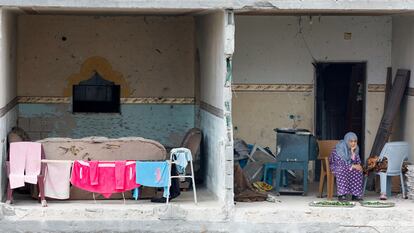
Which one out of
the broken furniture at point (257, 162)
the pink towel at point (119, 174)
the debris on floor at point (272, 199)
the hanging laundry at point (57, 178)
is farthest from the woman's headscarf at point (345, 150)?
the hanging laundry at point (57, 178)

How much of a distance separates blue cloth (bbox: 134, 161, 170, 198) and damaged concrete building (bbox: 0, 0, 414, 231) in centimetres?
92

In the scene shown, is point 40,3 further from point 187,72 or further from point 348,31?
point 348,31

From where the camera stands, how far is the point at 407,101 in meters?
16.2

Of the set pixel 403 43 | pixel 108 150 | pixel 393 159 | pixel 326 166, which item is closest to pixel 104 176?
pixel 108 150

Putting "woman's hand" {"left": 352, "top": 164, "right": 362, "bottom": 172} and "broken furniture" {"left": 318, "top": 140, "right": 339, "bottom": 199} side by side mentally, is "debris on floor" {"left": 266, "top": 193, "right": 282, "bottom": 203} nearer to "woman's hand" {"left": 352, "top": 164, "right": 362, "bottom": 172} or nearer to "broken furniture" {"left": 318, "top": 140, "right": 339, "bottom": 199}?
"broken furniture" {"left": 318, "top": 140, "right": 339, "bottom": 199}

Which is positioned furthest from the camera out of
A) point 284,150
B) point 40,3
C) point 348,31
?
point 348,31

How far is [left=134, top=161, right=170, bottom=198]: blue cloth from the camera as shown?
14633 mm

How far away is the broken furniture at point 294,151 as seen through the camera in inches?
618

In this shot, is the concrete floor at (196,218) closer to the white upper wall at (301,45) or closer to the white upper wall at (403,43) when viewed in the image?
the white upper wall at (403,43)

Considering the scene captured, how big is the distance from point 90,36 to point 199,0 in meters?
4.11

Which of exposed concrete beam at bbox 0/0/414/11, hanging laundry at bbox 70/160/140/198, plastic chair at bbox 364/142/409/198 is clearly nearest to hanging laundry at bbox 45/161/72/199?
hanging laundry at bbox 70/160/140/198

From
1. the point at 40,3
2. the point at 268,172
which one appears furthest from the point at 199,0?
the point at 268,172

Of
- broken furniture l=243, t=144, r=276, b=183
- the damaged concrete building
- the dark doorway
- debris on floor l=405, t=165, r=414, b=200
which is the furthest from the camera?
the dark doorway

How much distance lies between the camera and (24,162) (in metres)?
14.6
